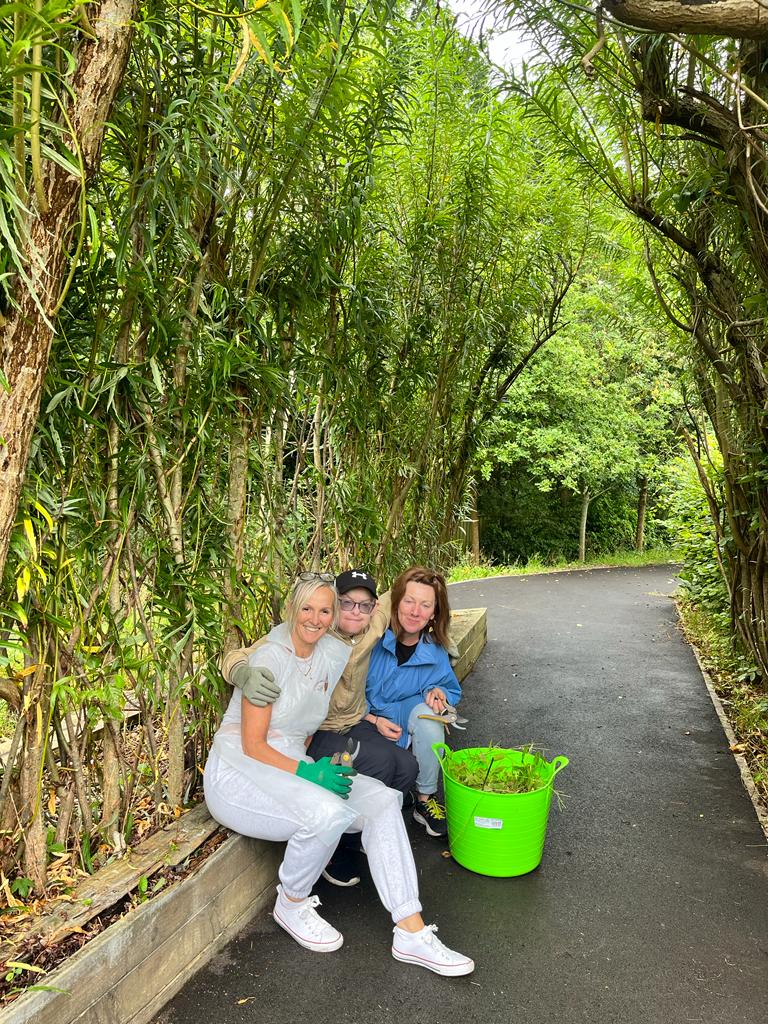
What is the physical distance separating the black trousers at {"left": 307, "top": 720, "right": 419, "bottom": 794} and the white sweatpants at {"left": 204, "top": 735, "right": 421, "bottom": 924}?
0.33 metres

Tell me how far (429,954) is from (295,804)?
538 millimetres

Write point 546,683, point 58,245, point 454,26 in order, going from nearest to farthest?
point 58,245, point 454,26, point 546,683

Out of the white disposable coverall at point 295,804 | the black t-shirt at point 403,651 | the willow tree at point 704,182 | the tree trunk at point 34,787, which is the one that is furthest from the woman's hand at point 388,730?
the willow tree at point 704,182

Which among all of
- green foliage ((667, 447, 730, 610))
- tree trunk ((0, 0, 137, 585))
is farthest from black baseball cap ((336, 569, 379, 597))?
green foliage ((667, 447, 730, 610))

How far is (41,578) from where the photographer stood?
1.62m

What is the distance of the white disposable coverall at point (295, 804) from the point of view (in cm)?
199

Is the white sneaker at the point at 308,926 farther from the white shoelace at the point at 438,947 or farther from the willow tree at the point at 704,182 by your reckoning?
the willow tree at the point at 704,182

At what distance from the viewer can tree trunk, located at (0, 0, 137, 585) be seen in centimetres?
138

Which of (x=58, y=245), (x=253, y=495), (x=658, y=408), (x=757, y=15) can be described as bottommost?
(x=253, y=495)

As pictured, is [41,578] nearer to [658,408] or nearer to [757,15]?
[757,15]

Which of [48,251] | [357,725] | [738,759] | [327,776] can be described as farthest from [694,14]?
[738,759]

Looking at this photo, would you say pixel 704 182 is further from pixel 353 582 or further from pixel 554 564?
pixel 554 564

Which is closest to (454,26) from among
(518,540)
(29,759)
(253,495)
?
(253,495)

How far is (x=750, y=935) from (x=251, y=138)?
280cm
